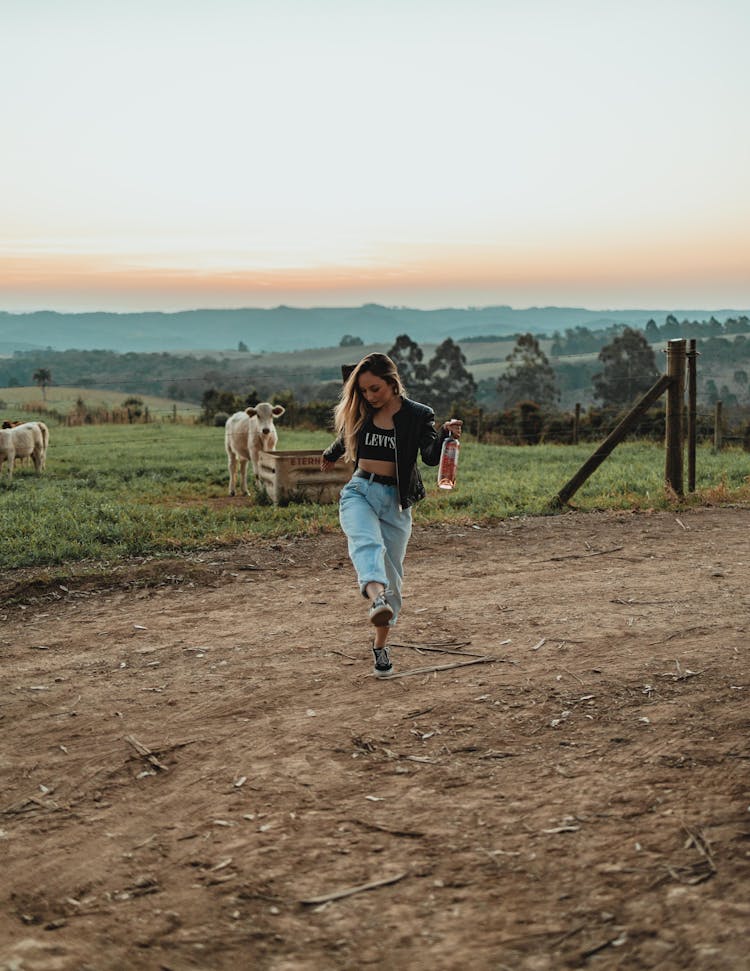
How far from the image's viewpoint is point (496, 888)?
11.9ft

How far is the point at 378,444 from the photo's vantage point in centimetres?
A: 614

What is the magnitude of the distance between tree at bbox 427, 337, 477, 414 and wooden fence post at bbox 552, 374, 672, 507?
74748mm

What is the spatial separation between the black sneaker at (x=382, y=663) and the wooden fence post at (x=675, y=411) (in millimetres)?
7695

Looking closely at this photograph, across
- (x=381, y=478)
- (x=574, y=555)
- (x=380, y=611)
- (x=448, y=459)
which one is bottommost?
(x=574, y=555)

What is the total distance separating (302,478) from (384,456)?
7628 millimetres

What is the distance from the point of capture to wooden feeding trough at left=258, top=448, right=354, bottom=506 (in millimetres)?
13531

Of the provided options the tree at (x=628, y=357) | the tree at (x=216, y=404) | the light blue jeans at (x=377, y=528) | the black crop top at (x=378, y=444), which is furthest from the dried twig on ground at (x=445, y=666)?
the tree at (x=628, y=357)

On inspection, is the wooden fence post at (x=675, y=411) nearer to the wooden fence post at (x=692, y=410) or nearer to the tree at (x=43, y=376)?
the wooden fence post at (x=692, y=410)

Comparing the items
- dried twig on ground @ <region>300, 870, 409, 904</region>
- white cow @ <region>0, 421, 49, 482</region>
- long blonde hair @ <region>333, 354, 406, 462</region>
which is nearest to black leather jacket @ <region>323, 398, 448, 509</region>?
long blonde hair @ <region>333, 354, 406, 462</region>

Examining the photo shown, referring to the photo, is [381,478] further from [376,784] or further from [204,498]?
[204,498]

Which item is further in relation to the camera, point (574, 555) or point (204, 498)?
point (204, 498)

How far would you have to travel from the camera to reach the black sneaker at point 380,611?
18.4ft

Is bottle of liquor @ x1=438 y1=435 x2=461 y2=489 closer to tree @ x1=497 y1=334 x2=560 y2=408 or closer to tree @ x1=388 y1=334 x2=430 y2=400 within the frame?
tree @ x1=388 y1=334 x2=430 y2=400

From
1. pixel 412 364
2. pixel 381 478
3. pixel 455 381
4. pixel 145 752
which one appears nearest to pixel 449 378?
pixel 455 381
